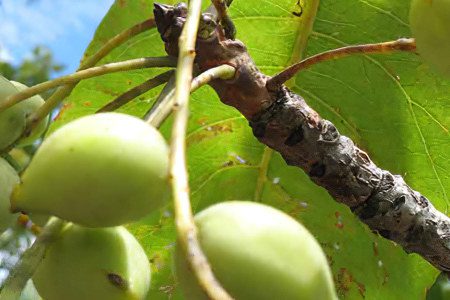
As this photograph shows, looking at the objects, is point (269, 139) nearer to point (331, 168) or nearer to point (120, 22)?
point (331, 168)

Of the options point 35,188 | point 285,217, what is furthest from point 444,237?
point 35,188

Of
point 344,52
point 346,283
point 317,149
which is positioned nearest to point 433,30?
point 344,52

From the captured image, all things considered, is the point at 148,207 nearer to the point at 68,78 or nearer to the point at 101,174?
the point at 101,174

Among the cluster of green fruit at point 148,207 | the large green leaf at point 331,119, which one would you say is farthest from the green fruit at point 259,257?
the large green leaf at point 331,119

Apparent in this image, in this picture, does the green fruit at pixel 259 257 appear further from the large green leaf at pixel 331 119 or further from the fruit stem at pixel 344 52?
the large green leaf at pixel 331 119

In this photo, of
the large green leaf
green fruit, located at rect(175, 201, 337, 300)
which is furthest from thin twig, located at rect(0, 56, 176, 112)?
the large green leaf

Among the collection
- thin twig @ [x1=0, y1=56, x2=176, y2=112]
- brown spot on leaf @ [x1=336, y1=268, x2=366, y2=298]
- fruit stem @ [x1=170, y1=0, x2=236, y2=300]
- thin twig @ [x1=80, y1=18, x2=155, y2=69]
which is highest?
fruit stem @ [x1=170, y1=0, x2=236, y2=300]

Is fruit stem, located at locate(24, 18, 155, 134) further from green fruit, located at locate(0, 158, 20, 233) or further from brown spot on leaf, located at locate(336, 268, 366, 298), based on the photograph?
brown spot on leaf, located at locate(336, 268, 366, 298)
